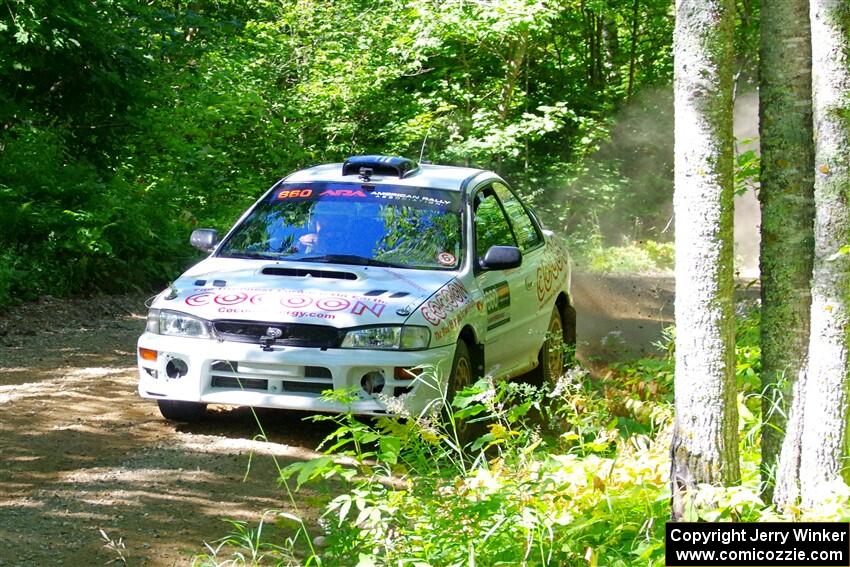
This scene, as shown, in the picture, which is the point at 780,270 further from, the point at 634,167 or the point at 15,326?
the point at 634,167

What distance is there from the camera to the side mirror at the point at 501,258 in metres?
8.10

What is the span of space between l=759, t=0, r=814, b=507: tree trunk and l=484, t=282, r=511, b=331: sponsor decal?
3.34m

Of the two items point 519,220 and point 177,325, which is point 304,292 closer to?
point 177,325

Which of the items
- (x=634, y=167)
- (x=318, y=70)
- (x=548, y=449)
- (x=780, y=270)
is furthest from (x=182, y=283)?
(x=634, y=167)

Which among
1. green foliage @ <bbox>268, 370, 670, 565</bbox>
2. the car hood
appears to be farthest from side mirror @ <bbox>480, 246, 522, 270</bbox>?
green foliage @ <bbox>268, 370, 670, 565</bbox>

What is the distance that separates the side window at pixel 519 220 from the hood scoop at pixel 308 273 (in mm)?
1964

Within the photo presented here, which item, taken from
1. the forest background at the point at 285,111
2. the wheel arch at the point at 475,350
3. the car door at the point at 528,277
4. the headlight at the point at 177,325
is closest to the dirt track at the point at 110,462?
the headlight at the point at 177,325

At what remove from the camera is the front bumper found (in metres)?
7.18

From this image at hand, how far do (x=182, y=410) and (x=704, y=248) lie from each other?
424cm

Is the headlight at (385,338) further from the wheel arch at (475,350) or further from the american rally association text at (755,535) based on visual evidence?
the american rally association text at (755,535)

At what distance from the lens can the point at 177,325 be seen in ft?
24.9

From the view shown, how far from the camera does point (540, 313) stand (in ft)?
30.8

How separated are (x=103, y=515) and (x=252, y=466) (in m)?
1.23

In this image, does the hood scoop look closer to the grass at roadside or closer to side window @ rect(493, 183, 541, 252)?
side window @ rect(493, 183, 541, 252)
